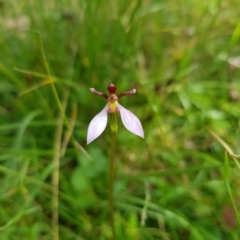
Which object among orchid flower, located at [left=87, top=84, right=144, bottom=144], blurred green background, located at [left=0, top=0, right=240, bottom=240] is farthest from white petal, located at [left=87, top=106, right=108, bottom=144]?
blurred green background, located at [left=0, top=0, right=240, bottom=240]

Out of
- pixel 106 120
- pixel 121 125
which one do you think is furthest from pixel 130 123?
pixel 121 125

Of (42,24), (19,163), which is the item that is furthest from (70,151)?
(42,24)

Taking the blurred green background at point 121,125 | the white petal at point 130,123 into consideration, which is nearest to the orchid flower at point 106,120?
the white petal at point 130,123

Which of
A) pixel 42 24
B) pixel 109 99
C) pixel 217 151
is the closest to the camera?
pixel 109 99

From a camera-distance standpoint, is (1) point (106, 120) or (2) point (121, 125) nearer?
(1) point (106, 120)

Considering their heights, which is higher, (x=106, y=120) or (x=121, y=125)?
(x=121, y=125)

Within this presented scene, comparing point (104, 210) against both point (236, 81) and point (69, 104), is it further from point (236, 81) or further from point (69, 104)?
point (236, 81)

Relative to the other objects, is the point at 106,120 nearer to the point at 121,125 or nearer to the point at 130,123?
the point at 130,123

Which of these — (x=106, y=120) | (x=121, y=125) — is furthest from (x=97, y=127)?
(x=121, y=125)
